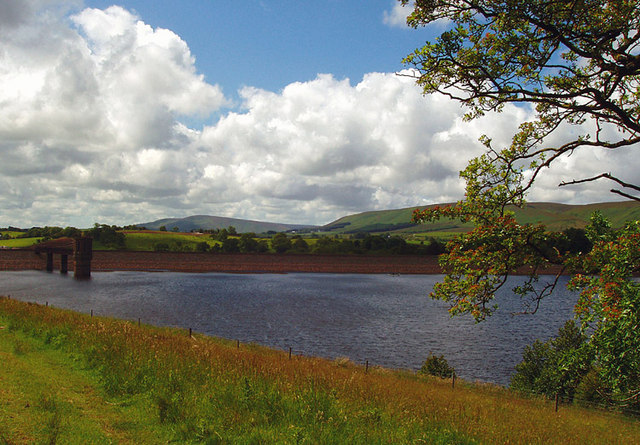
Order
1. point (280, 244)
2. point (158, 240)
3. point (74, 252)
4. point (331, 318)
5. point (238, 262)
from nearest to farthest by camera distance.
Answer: point (331, 318), point (74, 252), point (238, 262), point (280, 244), point (158, 240)

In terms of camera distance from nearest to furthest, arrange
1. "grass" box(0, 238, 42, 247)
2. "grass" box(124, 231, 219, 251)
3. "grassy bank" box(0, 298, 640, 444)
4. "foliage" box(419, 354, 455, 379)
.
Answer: "grassy bank" box(0, 298, 640, 444) < "foliage" box(419, 354, 455, 379) < "grass" box(0, 238, 42, 247) < "grass" box(124, 231, 219, 251)

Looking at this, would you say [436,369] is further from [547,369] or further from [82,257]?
[82,257]

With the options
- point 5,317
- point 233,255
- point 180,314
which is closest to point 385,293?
point 180,314

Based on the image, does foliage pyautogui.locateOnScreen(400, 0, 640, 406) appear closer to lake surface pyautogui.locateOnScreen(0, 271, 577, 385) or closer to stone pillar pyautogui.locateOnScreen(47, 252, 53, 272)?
lake surface pyautogui.locateOnScreen(0, 271, 577, 385)

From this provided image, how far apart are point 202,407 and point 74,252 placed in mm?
121121

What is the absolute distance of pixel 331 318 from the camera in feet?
193

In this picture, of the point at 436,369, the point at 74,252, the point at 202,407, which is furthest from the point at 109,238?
the point at 202,407

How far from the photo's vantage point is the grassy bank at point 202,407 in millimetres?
8711

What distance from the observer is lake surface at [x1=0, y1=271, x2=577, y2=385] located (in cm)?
4022

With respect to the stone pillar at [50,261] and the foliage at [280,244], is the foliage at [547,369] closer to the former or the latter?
the stone pillar at [50,261]

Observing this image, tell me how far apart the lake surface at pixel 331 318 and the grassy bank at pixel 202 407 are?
23821mm

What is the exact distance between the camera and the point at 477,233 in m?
11.7

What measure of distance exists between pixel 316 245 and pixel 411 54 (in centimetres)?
16944

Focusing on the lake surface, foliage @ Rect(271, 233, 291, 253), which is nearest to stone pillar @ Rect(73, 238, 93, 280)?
the lake surface
